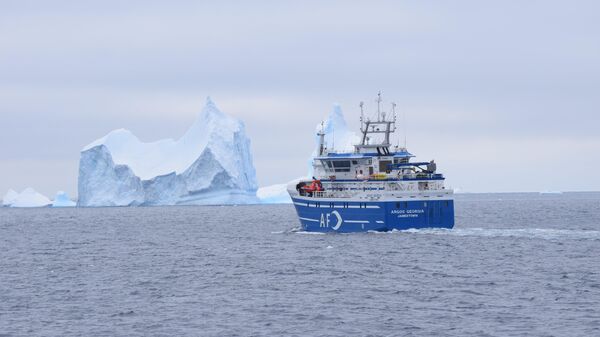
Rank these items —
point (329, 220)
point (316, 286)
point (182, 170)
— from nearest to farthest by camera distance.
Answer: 1. point (316, 286)
2. point (329, 220)
3. point (182, 170)

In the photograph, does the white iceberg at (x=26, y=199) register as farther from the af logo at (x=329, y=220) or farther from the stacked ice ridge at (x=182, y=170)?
the af logo at (x=329, y=220)

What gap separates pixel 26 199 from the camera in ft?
557

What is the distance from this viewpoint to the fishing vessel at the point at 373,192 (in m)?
57.2

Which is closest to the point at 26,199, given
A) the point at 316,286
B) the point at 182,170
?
the point at 182,170

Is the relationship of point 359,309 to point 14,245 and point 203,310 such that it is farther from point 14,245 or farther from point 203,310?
point 14,245

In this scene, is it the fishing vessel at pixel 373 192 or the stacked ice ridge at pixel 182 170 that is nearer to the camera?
the fishing vessel at pixel 373 192

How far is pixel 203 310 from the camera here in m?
32.8

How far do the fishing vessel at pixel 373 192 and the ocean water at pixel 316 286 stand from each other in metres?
1.11

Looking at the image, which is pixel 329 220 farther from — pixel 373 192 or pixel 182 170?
pixel 182 170

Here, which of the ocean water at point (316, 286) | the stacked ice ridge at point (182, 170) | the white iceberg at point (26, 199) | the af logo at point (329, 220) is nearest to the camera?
the ocean water at point (316, 286)

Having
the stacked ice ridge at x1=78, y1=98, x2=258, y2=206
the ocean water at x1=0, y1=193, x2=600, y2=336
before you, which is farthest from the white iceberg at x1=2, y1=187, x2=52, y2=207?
the ocean water at x1=0, y1=193, x2=600, y2=336

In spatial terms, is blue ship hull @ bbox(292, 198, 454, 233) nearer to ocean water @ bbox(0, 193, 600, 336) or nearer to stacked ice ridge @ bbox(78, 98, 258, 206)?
ocean water @ bbox(0, 193, 600, 336)

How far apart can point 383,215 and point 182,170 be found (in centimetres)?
6909

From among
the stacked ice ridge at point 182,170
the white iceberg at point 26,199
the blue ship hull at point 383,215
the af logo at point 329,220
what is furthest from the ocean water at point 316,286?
the white iceberg at point 26,199
